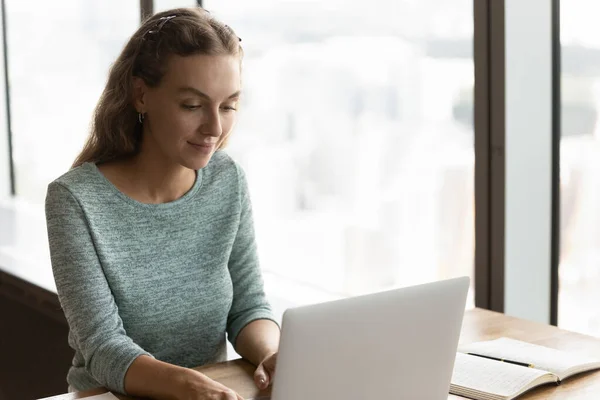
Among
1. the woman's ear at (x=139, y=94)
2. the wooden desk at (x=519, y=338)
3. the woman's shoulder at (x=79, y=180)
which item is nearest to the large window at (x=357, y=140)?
the wooden desk at (x=519, y=338)

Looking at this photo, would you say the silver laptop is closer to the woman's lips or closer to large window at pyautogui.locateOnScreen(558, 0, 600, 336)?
the woman's lips

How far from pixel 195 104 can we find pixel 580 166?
1.05 m

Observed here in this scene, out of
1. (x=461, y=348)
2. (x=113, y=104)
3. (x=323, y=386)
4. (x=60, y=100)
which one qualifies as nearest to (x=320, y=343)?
(x=323, y=386)

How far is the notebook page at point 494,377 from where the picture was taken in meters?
1.51

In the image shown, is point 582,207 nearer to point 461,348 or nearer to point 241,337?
point 461,348

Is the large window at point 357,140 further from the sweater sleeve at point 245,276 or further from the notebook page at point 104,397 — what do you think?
Answer: the notebook page at point 104,397

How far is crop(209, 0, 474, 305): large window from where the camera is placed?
2.48 meters

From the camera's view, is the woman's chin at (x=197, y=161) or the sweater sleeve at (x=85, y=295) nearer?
the sweater sleeve at (x=85, y=295)

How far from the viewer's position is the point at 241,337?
5.93 feet

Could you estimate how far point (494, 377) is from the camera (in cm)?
157

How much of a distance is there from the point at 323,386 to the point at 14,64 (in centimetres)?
381

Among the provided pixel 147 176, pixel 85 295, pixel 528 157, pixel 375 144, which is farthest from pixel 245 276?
pixel 375 144

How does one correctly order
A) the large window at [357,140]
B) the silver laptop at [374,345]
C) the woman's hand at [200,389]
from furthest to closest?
the large window at [357,140] → the woman's hand at [200,389] → the silver laptop at [374,345]

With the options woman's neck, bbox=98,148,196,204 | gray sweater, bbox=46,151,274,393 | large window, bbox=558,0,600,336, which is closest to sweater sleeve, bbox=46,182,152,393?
gray sweater, bbox=46,151,274,393
